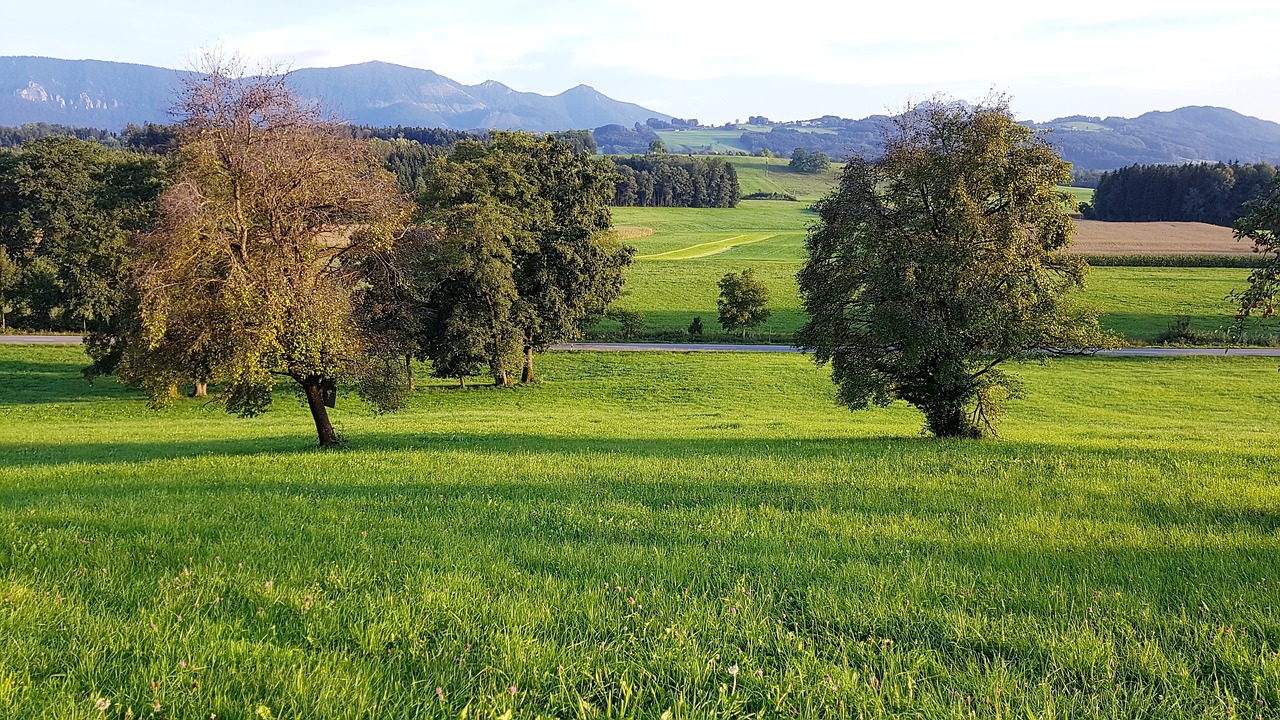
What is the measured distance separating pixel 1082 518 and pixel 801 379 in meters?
39.3

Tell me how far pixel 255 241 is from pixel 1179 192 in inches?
6960

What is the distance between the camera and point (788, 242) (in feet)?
438

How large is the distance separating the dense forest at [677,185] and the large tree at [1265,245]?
168 m

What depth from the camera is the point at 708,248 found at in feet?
418

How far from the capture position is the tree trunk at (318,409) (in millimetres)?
21875

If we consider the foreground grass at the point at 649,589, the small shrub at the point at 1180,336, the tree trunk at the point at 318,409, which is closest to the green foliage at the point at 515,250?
the tree trunk at the point at 318,409

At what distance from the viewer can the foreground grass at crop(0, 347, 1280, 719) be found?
14.7 ft

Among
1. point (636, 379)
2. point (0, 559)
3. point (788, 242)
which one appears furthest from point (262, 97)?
point (788, 242)

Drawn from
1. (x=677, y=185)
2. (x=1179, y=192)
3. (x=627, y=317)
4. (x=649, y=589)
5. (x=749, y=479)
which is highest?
(x=677, y=185)

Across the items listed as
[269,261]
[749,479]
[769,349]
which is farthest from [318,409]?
[769,349]

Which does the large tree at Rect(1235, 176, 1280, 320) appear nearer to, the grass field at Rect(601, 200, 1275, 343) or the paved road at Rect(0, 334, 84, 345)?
the grass field at Rect(601, 200, 1275, 343)

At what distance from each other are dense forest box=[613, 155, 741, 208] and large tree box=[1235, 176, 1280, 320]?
168m

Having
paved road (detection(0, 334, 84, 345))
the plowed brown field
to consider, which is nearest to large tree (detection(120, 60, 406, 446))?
paved road (detection(0, 334, 84, 345))

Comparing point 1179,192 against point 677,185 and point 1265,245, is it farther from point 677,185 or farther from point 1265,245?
point 1265,245
